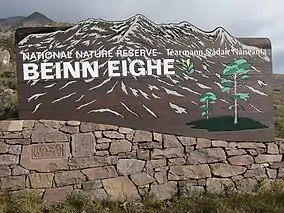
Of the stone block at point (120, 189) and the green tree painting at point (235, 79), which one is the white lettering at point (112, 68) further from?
the green tree painting at point (235, 79)

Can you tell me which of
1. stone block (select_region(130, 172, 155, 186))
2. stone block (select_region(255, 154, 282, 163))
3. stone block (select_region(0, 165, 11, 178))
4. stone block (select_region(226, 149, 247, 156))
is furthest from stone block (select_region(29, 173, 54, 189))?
stone block (select_region(255, 154, 282, 163))

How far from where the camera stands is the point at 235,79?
7.71 meters

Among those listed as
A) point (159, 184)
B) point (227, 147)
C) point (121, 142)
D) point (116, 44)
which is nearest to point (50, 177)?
point (121, 142)

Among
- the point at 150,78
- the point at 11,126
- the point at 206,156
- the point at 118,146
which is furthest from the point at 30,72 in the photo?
the point at 206,156

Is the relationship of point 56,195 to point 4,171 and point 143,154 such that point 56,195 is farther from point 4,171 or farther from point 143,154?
point 143,154

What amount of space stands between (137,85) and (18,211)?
265 cm

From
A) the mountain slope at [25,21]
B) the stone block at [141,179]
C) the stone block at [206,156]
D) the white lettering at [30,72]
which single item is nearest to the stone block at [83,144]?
the stone block at [141,179]

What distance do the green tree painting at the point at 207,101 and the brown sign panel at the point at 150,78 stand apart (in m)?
0.02

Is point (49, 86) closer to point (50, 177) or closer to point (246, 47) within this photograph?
point (50, 177)

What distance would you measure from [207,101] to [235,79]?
0.63 metres

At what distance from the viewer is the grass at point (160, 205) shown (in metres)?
6.75

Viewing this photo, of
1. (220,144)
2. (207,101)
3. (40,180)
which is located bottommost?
(40,180)

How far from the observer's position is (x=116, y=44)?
7.45 m

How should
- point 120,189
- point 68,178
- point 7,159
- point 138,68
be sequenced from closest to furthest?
1. point 7,159
2. point 68,178
3. point 120,189
4. point 138,68
